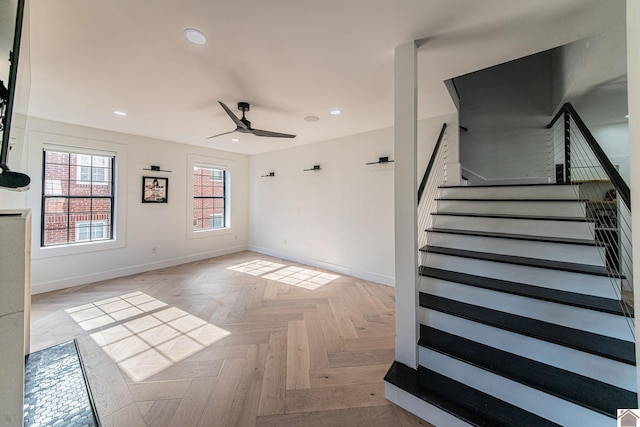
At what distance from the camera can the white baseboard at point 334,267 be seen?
396 cm

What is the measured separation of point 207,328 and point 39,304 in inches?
97.0

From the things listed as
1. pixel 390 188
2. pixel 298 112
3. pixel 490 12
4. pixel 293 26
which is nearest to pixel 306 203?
pixel 390 188

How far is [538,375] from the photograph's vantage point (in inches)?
56.4

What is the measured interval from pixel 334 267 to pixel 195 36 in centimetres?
388

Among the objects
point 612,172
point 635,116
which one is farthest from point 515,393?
point 612,172

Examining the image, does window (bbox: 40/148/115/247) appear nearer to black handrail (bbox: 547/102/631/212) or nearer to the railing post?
black handrail (bbox: 547/102/631/212)

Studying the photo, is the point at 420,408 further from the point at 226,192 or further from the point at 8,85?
the point at 226,192

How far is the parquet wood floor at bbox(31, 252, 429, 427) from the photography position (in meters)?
1.60

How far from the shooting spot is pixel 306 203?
5.10 meters

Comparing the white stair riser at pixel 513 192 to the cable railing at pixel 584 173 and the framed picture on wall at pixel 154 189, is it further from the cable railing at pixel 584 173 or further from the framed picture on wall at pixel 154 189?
the framed picture on wall at pixel 154 189

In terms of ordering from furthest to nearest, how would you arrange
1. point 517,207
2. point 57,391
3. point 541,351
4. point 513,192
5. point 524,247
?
point 513,192 → point 517,207 → point 524,247 → point 57,391 → point 541,351

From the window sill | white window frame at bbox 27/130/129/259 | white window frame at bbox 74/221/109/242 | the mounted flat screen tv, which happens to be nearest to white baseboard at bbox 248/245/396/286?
the window sill

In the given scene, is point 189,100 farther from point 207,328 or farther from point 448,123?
point 448,123

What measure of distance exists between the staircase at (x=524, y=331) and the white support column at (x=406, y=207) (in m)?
0.13
